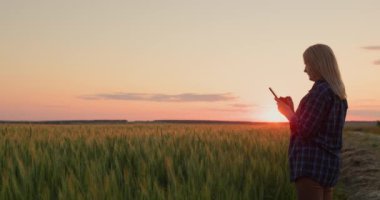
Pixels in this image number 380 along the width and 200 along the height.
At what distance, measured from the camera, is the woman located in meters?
4.18

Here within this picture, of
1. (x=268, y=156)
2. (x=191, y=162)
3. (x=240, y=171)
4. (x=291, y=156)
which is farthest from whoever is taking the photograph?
(x=268, y=156)

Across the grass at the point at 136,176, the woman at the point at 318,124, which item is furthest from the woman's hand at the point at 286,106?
the grass at the point at 136,176

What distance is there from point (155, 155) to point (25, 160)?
5.20 feet

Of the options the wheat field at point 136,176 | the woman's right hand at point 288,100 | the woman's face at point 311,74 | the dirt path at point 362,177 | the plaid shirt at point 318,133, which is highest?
the woman's face at point 311,74

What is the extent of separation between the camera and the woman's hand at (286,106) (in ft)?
14.3

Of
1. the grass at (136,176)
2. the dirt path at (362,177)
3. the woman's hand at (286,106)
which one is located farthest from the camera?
the dirt path at (362,177)

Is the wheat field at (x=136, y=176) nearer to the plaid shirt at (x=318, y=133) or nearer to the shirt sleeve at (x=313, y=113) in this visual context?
the plaid shirt at (x=318, y=133)

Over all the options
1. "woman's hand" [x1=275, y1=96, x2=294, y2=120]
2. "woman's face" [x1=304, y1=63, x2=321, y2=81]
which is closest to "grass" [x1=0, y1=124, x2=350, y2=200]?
"woman's hand" [x1=275, y1=96, x2=294, y2=120]

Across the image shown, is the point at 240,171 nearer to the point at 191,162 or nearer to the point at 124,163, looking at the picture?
the point at 191,162

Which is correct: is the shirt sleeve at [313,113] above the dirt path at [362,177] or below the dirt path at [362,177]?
above

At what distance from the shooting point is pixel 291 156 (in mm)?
4434

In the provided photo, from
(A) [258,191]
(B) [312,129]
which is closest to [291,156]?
(B) [312,129]

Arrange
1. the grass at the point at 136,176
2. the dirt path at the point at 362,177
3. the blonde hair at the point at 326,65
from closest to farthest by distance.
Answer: the blonde hair at the point at 326,65, the grass at the point at 136,176, the dirt path at the point at 362,177

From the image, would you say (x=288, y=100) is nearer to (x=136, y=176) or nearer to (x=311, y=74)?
(x=311, y=74)
